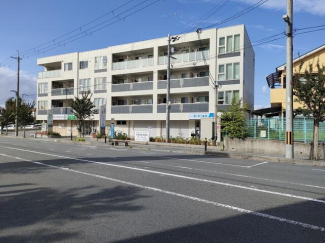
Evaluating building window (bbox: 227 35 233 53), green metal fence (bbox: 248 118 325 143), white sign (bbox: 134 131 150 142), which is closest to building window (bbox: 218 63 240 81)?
building window (bbox: 227 35 233 53)

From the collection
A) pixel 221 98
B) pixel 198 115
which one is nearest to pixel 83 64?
pixel 198 115

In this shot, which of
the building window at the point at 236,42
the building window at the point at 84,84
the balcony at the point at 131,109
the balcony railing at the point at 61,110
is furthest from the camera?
the balcony railing at the point at 61,110

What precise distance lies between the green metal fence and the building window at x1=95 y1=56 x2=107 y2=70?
26.3m

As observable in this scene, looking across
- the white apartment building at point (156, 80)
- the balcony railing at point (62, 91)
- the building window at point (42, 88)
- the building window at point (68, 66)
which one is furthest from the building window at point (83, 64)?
the building window at point (42, 88)

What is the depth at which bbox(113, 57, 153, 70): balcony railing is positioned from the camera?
122 ft

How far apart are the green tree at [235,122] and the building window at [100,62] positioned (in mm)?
24035

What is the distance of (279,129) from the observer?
20.1 metres

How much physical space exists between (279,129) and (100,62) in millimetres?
30204

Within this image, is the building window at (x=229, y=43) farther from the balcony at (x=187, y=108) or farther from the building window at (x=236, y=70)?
the balcony at (x=187, y=108)

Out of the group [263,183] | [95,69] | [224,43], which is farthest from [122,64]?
[263,183]

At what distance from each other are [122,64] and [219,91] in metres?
15.2

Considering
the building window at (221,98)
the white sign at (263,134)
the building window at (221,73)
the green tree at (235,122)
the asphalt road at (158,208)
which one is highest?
the building window at (221,73)

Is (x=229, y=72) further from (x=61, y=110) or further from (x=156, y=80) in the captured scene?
(x=61, y=110)

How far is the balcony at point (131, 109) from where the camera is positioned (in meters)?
37.0
